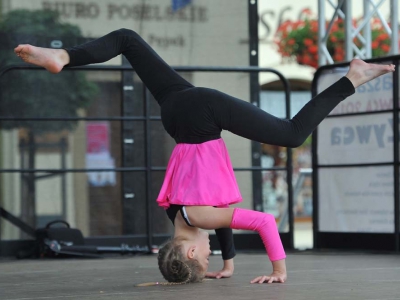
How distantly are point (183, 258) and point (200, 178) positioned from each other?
1.45 ft

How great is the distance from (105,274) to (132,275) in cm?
21

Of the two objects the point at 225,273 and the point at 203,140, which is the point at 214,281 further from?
the point at 203,140

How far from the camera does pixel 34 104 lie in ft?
29.7

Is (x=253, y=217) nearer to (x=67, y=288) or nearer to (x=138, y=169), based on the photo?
(x=67, y=288)

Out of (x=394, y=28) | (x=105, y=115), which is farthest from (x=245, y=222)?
(x=105, y=115)

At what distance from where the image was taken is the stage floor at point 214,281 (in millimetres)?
5047

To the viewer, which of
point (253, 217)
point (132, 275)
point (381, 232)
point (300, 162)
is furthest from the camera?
point (300, 162)

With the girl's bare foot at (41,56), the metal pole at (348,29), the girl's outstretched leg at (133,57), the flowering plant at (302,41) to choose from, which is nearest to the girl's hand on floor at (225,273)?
the girl's outstretched leg at (133,57)

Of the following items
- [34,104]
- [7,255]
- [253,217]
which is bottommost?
[7,255]

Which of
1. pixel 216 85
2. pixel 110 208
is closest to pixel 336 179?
pixel 216 85

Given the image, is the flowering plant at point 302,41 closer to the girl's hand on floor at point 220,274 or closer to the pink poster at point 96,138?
the pink poster at point 96,138

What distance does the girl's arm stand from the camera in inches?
214

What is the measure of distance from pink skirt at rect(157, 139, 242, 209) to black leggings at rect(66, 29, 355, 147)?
7 centimetres

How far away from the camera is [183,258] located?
5391 mm
